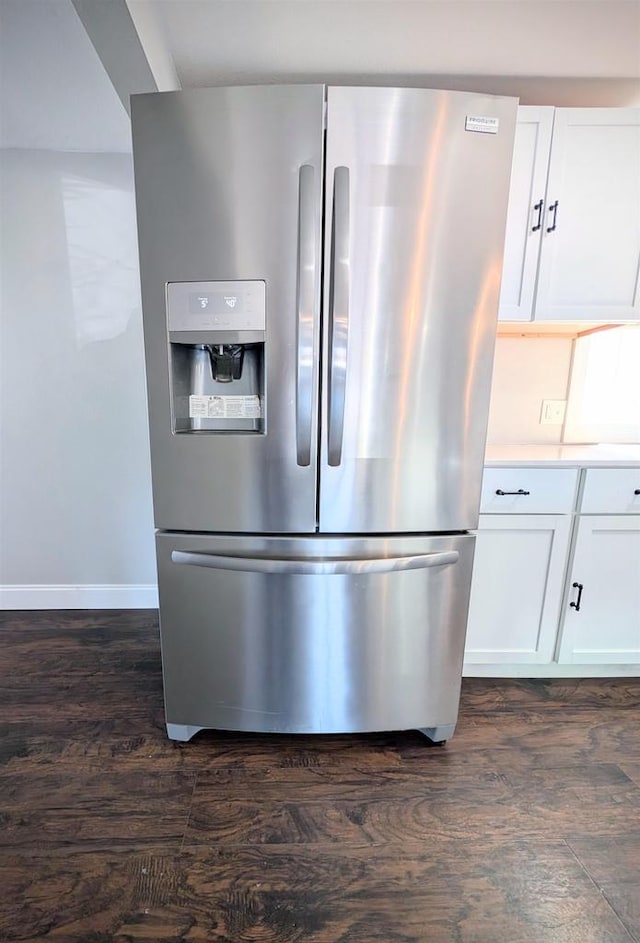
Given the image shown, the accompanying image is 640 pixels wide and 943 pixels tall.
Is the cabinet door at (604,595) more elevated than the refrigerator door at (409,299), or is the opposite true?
the refrigerator door at (409,299)

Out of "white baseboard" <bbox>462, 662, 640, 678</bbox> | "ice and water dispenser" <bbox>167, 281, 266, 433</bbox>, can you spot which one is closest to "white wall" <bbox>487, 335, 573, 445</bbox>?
"white baseboard" <bbox>462, 662, 640, 678</bbox>

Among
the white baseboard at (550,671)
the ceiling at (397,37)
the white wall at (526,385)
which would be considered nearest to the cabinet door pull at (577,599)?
the white baseboard at (550,671)

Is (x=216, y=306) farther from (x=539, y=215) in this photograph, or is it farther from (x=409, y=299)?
(x=539, y=215)

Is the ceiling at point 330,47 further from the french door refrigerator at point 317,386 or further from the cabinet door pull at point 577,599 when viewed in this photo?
the cabinet door pull at point 577,599

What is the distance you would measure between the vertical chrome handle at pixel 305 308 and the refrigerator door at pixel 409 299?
46 mm

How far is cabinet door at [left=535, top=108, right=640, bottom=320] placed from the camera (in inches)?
60.2

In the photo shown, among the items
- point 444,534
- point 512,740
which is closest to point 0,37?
point 444,534

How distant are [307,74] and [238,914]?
100 inches

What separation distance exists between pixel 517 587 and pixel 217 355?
1.42 meters

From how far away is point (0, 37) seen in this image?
1343 millimetres

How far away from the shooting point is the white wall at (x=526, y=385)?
2018 mm

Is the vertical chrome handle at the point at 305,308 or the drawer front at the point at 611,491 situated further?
the drawer front at the point at 611,491

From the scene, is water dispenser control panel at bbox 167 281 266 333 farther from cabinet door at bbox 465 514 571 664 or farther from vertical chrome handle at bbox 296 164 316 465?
cabinet door at bbox 465 514 571 664

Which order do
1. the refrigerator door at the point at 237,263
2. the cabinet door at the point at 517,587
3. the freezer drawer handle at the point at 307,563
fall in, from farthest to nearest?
the cabinet door at the point at 517,587 → the freezer drawer handle at the point at 307,563 → the refrigerator door at the point at 237,263
